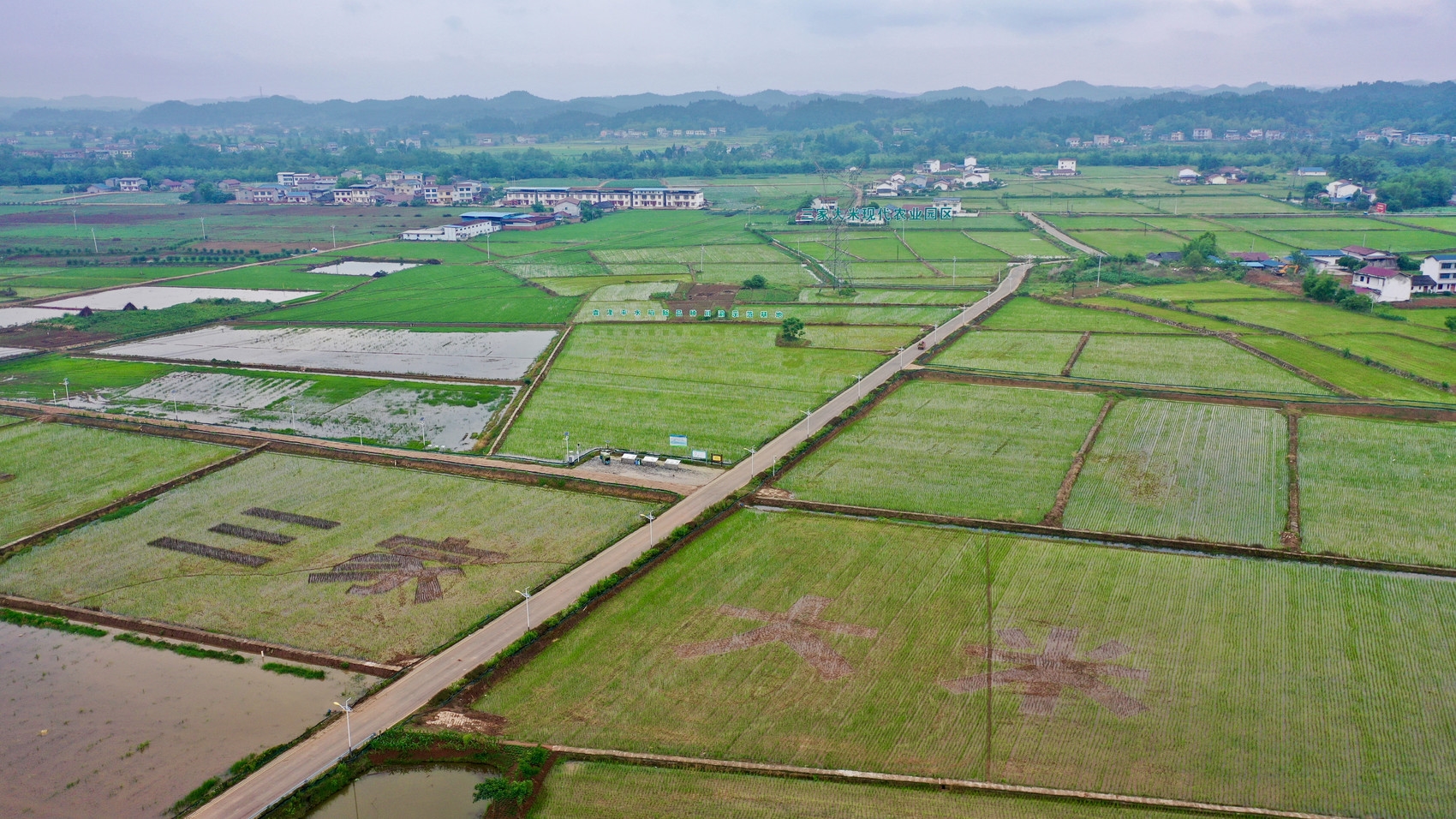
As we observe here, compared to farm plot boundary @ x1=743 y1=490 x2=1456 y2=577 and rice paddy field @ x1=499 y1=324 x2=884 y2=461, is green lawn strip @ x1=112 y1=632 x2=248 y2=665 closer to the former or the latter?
rice paddy field @ x1=499 y1=324 x2=884 y2=461

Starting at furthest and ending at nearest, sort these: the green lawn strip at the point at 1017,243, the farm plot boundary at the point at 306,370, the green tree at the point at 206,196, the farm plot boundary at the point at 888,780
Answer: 1. the green tree at the point at 206,196
2. the green lawn strip at the point at 1017,243
3. the farm plot boundary at the point at 306,370
4. the farm plot boundary at the point at 888,780

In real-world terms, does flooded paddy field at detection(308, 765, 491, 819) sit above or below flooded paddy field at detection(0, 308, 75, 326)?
below

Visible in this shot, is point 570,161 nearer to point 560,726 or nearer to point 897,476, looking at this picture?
point 897,476

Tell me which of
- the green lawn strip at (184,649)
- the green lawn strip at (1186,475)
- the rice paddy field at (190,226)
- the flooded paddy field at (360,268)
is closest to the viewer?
the green lawn strip at (184,649)

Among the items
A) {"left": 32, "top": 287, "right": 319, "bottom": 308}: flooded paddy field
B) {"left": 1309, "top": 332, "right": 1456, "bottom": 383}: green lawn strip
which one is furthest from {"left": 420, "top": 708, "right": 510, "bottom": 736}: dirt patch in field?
{"left": 32, "top": 287, "right": 319, "bottom": 308}: flooded paddy field

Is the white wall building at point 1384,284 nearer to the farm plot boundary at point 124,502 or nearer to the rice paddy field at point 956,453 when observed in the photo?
the rice paddy field at point 956,453

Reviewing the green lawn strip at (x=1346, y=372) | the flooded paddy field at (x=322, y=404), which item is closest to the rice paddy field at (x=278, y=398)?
the flooded paddy field at (x=322, y=404)

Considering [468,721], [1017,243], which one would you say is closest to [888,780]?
[468,721]
